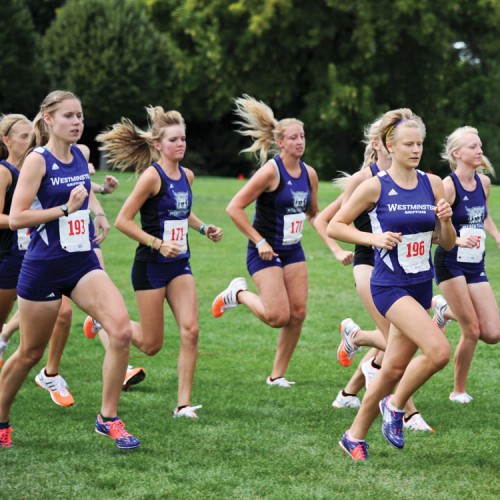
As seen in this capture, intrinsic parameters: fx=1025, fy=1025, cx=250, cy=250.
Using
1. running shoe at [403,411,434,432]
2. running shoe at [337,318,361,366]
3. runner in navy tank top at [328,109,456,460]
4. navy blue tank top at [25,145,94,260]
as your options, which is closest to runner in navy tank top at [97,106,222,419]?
navy blue tank top at [25,145,94,260]

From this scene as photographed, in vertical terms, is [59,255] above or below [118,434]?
above

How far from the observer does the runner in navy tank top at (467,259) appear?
24.8 ft

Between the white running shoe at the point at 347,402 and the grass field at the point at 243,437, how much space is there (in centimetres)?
7

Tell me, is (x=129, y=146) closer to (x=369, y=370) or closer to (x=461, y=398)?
(x=369, y=370)

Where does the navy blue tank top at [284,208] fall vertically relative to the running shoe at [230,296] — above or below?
above

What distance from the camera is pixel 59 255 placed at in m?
6.18

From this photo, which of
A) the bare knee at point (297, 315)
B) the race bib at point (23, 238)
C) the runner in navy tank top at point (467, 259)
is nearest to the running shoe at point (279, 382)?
the bare knee at point (297, 315)

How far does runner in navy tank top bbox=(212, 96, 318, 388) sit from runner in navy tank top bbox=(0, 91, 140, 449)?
2.13m

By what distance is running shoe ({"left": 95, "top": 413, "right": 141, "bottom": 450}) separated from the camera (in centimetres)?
634

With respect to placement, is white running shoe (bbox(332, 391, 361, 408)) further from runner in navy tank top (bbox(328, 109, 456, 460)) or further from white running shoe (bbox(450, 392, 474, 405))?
runner in navy tank top (bbox(328, 109, 456, 460))

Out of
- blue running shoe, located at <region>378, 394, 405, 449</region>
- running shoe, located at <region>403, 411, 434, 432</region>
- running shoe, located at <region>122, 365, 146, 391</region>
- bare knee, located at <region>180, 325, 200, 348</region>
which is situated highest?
blue running shoe, located at <region>378, 394, 405, 449</region>

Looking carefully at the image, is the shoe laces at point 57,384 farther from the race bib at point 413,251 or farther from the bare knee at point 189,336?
the race bib at point 413,251

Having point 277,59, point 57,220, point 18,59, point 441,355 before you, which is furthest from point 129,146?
point 277,59

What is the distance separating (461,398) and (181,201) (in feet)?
8.72
